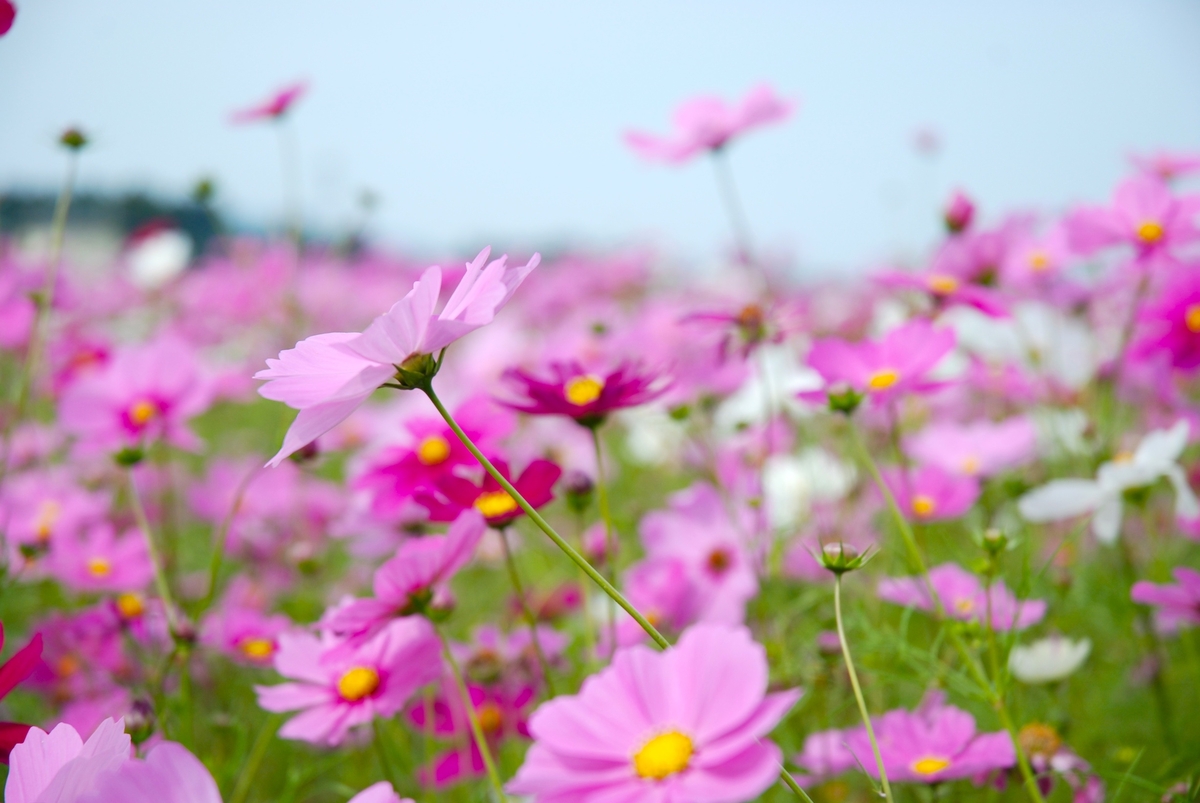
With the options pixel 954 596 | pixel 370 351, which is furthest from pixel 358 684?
pixel 954 596

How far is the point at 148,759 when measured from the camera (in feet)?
1.17

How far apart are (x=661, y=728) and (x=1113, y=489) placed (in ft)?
1.65

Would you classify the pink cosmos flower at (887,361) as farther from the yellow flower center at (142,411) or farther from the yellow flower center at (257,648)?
the yellow flower center at (142,411)

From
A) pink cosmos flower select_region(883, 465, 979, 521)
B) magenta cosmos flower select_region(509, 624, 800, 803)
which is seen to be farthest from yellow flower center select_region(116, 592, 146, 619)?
pink cosmos flower select_region(883, 465, 979, 521)

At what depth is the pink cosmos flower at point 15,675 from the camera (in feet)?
1.35

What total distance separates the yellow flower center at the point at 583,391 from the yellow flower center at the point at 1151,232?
23.6 inches

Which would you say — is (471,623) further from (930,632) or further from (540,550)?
(930,632)

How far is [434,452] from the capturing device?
66 cm

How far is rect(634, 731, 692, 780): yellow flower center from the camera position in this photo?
1.08 feet

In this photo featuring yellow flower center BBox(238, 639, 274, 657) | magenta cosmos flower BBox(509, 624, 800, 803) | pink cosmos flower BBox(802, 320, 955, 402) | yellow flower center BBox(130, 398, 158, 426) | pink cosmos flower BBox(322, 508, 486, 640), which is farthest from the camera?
yellow flower center BBox(130, 398, 158, 426)

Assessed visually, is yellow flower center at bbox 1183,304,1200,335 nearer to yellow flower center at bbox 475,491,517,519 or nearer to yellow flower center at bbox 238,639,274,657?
yellow flower center at bbox 475,491,517,519

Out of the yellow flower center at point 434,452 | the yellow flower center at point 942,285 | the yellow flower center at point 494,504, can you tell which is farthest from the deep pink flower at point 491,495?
the yellow flower center at point 942,285

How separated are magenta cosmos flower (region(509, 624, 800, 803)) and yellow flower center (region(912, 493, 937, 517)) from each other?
51 cm

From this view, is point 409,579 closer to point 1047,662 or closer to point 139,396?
point 1047,662
